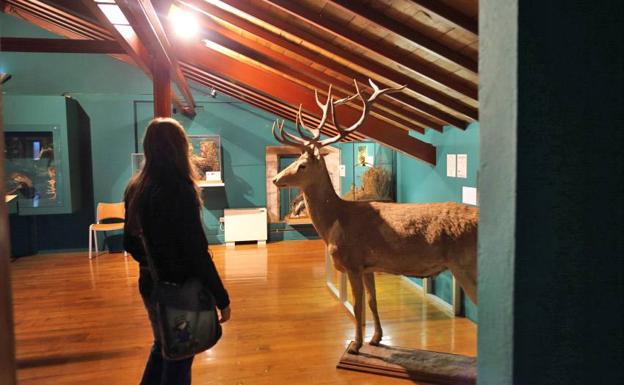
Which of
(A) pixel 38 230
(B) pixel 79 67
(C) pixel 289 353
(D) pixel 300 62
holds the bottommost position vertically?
(C) pixel 289 353

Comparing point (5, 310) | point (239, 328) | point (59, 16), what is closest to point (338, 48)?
point (239, 328)

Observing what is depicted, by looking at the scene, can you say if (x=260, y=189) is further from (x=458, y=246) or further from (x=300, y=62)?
(x=458, y=246)

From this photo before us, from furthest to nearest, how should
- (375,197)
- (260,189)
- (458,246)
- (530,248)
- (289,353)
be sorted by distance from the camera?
1. (260,189)
2. (375,197)
3. (289,353)
4. (458,246)
5. (530,248)

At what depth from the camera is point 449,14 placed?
79.3 inches

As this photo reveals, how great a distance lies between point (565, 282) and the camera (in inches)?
32.2

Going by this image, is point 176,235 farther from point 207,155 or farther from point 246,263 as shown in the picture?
point 207,155

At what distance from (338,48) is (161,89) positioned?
191 cm

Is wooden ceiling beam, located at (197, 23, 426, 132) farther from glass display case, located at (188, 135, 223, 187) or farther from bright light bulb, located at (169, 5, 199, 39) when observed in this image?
glass display case, located at (188, 135, 223, 187)

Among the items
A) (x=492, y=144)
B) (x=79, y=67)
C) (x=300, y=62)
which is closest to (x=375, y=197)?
(x=300, y=62)

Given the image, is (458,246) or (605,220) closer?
(605,220)

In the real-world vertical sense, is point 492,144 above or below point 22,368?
above

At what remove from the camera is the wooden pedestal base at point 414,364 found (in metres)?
2.58

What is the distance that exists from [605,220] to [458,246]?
6.00 ft

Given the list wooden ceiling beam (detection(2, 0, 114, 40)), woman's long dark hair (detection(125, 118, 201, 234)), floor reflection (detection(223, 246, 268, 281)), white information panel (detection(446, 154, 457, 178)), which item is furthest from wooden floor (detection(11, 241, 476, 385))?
wooden ceiling beam (detection(2, 0, 114, 40))
